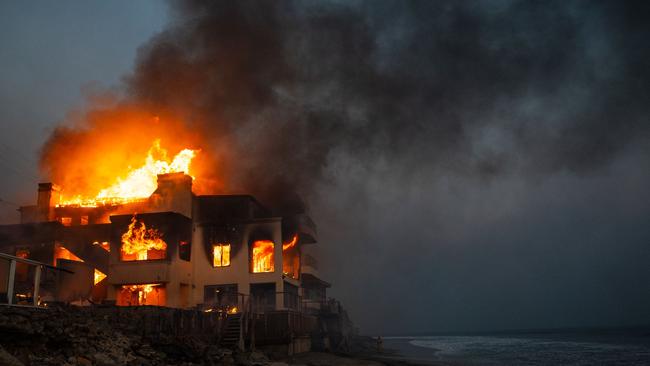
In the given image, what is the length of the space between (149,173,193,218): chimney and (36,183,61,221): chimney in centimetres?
1182

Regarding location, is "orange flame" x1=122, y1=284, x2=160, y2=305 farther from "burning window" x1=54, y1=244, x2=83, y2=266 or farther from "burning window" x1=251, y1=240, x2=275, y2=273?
"burning window" x1=251, y1=240, x2=275, y2=273

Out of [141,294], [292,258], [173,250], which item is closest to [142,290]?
[141,294]

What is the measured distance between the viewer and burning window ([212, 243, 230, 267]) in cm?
4494

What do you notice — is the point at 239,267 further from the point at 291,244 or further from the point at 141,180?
the point at 141,180

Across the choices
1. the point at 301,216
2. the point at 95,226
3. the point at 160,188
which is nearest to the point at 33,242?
the point at 95,226

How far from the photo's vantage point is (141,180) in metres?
54.5

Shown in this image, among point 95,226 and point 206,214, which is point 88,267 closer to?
point 95,226

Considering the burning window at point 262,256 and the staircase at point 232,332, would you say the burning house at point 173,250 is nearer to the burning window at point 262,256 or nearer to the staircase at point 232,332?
the burning window at point 262,256

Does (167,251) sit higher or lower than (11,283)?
higher

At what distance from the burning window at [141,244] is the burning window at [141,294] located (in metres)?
2.21

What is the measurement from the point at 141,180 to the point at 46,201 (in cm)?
904

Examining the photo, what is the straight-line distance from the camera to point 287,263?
51219mm

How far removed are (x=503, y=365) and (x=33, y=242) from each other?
4544 cm

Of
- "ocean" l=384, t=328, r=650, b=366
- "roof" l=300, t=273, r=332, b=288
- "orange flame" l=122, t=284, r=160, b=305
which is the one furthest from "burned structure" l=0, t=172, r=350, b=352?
"ocean" l=384, t=328, r=650, b=366
